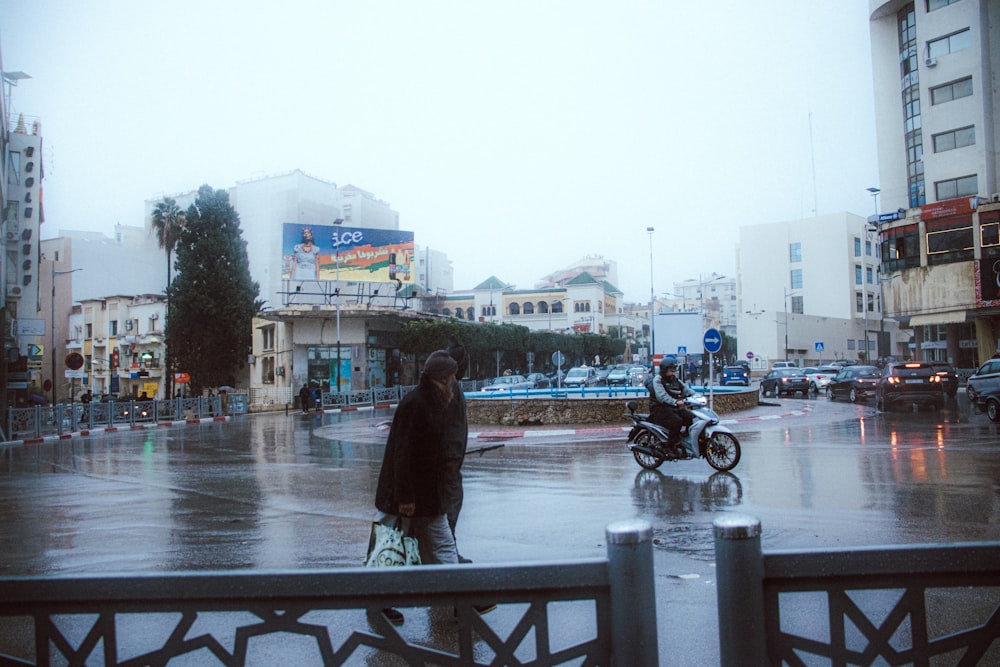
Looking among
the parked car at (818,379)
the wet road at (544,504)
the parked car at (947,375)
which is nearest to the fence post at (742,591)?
the wet road at (544,504)

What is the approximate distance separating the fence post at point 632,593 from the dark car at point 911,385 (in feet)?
82.4

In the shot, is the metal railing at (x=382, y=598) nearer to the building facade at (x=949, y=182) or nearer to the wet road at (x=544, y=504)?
the wet road at (x=544, y=504)

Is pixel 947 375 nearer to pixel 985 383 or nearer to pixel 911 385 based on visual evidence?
pixel 911 385

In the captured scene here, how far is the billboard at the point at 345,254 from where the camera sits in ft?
158

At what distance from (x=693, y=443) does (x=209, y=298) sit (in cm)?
4864

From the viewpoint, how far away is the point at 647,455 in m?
12.2

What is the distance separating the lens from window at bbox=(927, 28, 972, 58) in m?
42.4

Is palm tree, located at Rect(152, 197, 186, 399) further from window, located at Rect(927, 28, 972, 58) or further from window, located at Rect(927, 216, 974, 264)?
window, located at Rect(927, 28, 972, 58)

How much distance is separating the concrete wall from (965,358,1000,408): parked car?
23.7 feet

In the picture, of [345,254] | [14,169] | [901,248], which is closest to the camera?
[14,169]

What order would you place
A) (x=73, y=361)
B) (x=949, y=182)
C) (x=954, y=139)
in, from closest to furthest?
(x=73, y=361) < (x=954, y=139) < (x=949, y=182)

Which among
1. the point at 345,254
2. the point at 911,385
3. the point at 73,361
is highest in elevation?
the point at 345,254

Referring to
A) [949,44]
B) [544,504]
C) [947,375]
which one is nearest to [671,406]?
[544,504]

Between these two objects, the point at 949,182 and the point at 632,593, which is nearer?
the point at 632,593
